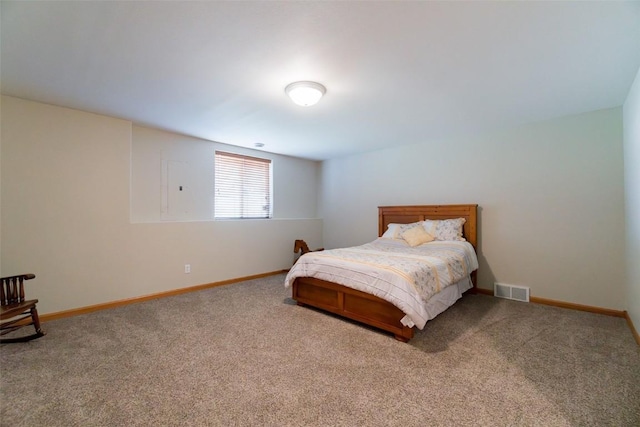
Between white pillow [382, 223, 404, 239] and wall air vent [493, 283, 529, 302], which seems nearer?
wall air vent [493, 283, 529, 302]

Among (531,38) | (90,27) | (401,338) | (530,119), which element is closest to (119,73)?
(90,27)

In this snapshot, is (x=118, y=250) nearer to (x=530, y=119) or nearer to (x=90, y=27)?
(x=90, y=27)

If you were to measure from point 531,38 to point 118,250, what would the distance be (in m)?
4.56

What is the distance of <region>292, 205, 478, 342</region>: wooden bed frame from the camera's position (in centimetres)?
253

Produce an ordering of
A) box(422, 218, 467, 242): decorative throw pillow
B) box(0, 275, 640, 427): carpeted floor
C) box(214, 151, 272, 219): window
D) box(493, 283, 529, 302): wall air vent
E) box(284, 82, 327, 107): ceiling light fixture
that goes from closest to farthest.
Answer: box(0, 275, 640, 427): carpeted floor
box(284, 82, 327, 107): ceiling light fixture
box(493, 283, 529, 302): wall air vent
box(422, 218, 467, 242): decorative throw pillow
box(214, 151, 272, 219): window

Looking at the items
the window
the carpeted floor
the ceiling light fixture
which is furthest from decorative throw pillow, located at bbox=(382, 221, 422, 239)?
the ceiling light fixture

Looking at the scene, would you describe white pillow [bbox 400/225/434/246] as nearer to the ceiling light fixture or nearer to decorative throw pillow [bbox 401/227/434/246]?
decorative throw pillow [bbox 401/227/434/246]

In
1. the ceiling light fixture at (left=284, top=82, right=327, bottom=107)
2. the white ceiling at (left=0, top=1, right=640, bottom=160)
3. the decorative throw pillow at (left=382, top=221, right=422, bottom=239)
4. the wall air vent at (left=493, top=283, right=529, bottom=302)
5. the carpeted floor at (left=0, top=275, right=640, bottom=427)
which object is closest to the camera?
the carpeted floor at (left=0, top=275, right=640, bottom=427)

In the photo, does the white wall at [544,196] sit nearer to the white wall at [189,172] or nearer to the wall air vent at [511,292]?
the wall air vent at [511,292]

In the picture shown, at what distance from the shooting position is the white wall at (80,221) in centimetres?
285

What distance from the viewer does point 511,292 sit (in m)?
3.69

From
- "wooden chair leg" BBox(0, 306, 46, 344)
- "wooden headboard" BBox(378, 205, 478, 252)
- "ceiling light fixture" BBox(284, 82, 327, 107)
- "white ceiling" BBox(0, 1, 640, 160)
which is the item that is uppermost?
"white ceiling" BBox(0, 1, 640, 160)

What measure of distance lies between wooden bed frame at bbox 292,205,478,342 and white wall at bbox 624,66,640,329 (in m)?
1.47

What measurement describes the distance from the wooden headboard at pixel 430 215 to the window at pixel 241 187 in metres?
2.18
